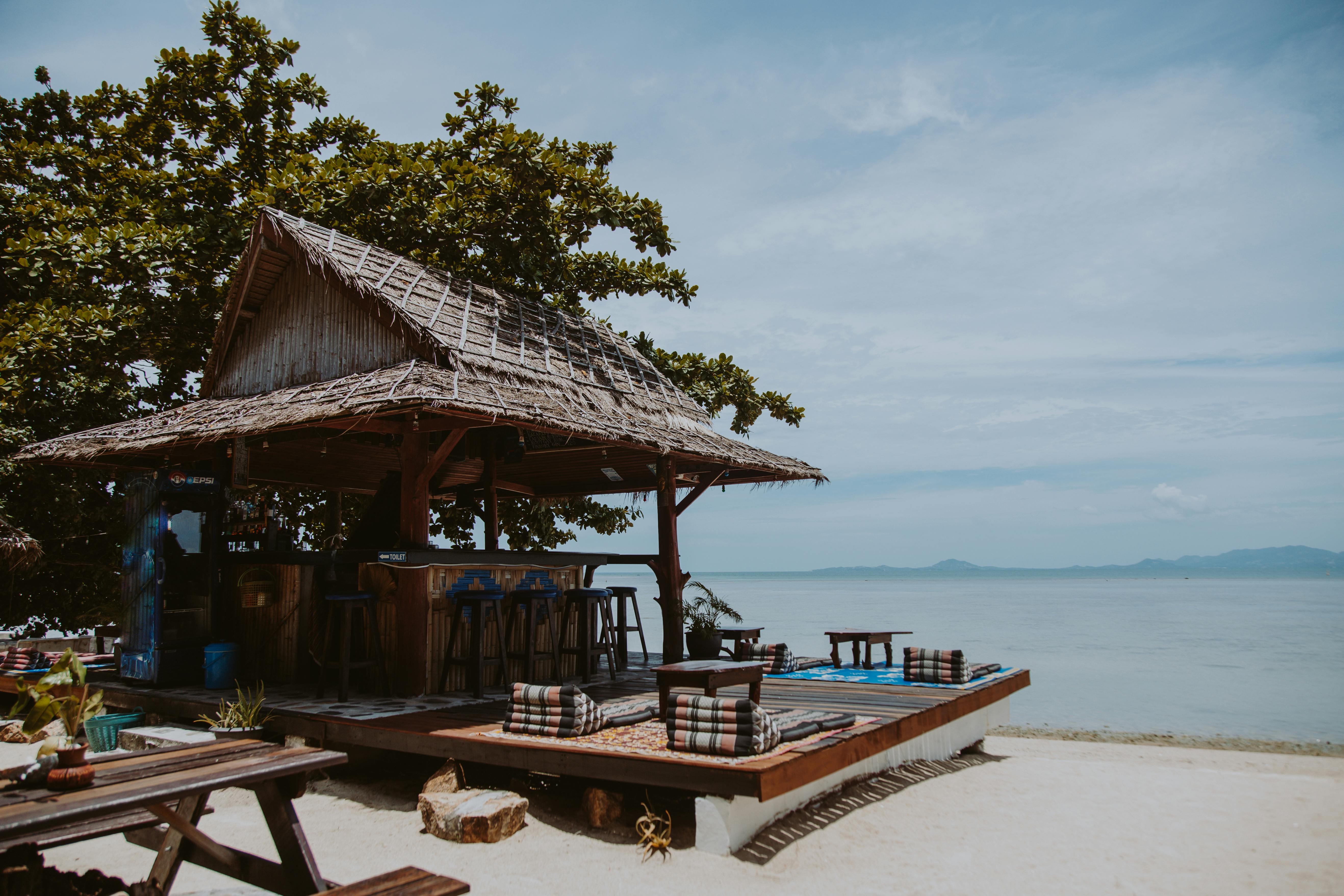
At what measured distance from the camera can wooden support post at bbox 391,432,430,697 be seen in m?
7.34

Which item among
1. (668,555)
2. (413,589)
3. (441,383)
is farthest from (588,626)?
(441,383)

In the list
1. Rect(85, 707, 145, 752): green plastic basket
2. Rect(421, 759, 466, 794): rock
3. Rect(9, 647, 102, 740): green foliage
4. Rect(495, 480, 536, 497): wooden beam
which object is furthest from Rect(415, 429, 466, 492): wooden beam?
Rect(495, 480, 536, 497): wooden beam

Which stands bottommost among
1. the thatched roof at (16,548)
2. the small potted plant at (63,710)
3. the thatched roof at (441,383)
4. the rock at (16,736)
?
the rock at (16,736)

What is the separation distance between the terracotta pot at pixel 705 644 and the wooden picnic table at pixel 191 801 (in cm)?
640

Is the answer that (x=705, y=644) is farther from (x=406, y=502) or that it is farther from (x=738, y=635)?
(x=406, y=502)

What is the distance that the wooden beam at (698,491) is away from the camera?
10.6 metres

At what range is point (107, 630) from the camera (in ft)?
36.9

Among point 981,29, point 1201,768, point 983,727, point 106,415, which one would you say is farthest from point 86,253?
point 1201,768

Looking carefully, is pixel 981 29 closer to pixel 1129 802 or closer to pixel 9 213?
pixel 1129 802

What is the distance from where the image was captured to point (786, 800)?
532cm

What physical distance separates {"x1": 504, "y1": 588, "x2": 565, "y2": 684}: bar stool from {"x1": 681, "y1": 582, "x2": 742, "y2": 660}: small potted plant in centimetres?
194

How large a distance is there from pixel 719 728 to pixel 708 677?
1.52 ft

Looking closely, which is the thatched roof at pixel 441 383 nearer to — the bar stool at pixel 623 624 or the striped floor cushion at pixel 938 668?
the bar stool at pixel 623 624

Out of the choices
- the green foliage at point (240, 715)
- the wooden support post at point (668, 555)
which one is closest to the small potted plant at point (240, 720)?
the green foliage at point (240, 715)
